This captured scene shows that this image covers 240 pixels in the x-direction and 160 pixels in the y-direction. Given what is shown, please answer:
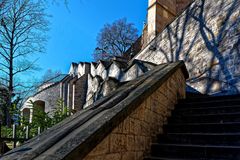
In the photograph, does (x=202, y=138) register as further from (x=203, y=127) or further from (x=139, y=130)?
(x=139, y=130)

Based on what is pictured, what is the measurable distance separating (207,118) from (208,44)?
4.83 meters

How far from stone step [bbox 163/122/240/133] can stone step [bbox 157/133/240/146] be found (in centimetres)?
19

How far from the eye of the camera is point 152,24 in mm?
Result: 13047

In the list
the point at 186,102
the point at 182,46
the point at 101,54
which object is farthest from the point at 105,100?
the point at 101,54

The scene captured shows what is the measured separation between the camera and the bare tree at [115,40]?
27188 mm

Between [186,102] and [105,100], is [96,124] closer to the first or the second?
[105,100]

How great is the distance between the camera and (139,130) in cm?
308

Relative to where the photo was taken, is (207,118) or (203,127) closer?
(203,127)

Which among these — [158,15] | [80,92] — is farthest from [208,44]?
[80,92]

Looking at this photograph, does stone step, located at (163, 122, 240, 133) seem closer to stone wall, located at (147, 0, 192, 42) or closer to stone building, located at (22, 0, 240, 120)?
stone building, located at (22, 0, 240, 120)

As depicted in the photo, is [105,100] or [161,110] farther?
[161,110]

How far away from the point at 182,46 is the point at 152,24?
4151 mm

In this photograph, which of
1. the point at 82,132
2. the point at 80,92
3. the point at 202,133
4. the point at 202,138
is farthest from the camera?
the point at 80,92

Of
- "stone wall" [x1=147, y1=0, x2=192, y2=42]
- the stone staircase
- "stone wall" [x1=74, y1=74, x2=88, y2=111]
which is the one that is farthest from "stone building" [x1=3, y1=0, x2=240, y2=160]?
"stone wall" [x1=74, y1=74, x2=88, y2=111]
